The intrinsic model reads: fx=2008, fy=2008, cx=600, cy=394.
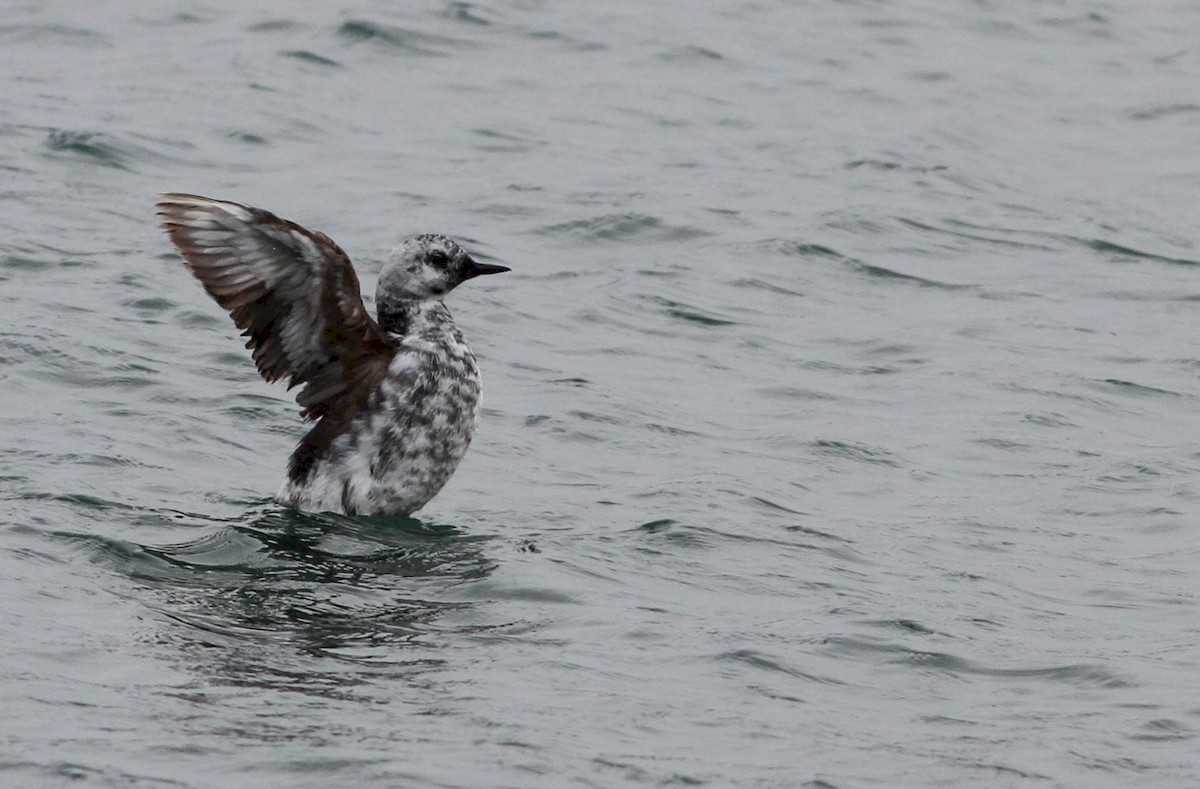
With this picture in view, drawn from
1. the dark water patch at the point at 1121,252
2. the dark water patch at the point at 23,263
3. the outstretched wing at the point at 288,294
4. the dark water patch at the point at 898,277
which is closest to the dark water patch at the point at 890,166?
the dark water patch at the point at 1121,252

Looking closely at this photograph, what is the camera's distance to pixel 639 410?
12148mm

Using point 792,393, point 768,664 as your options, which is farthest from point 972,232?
point 768,664

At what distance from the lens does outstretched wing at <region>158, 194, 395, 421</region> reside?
895 cm

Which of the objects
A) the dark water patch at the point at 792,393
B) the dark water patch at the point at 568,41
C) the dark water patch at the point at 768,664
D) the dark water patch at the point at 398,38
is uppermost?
the dark water patch at the point at 568,41

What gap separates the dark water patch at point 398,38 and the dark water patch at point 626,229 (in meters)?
4.89

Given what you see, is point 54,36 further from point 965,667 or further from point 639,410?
point 965,667

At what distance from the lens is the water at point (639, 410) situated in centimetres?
733

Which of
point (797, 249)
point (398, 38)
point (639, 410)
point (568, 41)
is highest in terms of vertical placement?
point (568, 41)

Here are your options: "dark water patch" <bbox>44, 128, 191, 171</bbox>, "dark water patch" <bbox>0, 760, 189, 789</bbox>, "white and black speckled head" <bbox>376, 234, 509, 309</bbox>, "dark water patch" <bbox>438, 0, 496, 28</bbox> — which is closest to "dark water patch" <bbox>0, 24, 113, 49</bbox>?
"dark water patch" <bbox>44, 128, 191, 171</bbox>

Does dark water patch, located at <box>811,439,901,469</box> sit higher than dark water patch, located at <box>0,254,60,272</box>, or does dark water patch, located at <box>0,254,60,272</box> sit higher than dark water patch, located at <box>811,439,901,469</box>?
dark water patch, located at <box>811,439,901,469</box>

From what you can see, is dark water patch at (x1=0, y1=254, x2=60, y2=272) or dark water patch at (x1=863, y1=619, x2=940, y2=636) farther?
dark water patch at (x1=0, y1=254, x2=60, y2=272)

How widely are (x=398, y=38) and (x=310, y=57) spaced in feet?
3.52

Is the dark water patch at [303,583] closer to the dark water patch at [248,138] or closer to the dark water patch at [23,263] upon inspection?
the dark water patch at [23,263]

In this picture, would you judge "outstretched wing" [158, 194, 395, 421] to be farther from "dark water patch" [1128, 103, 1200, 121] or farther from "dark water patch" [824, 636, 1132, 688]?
"dark water patch" [1128, 103, 1200, 121]
